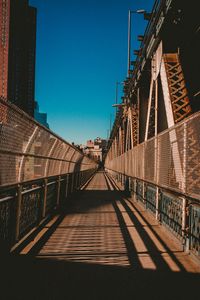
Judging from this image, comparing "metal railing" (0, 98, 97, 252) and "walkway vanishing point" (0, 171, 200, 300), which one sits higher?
"metal railing" (0, 98, 97, 252)

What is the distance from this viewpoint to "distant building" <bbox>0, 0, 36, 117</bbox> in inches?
3179

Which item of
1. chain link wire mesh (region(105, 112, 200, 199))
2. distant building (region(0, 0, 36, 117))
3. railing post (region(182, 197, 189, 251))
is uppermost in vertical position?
distant building (region(0, 0, 36, 117))

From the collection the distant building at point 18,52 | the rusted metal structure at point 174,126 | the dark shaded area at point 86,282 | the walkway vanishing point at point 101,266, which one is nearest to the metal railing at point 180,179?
the rusted metal structure at point 174,126

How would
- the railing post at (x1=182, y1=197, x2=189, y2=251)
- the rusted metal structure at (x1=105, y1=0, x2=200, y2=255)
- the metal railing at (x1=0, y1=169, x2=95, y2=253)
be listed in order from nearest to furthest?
the metal railing at (x1=0, y1=169, x2=95, y2=253) → the rusted metal structure at (x1=105, y1=0, x2=200, y2=255) → the railing post at (x1=182, y1=197, x2=189, y2=251)

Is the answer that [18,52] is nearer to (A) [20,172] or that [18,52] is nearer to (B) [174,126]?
(B) [174,126]

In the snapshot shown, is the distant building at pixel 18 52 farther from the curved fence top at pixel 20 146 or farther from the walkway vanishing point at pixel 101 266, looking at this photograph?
the walkway vanishing point at pixel 101 266

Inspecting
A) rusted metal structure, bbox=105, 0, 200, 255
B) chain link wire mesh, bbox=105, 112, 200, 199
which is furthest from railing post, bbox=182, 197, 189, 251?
chain link wire mesh, bbox=105, 112, 200, 199

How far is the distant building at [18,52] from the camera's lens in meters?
80.7

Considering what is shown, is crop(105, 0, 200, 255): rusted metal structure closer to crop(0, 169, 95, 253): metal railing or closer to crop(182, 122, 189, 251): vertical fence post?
crop(182, 122, 189, 251): vertical fence post

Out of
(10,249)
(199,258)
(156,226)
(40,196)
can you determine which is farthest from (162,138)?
(10,249)

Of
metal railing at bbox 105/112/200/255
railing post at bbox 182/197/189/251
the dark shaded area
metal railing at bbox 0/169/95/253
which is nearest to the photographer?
the dark shaded area

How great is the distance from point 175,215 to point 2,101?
364 centimetres

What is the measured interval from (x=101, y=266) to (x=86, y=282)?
2.18ft

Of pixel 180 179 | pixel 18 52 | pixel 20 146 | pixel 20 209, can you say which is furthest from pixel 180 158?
pixel 18 52
